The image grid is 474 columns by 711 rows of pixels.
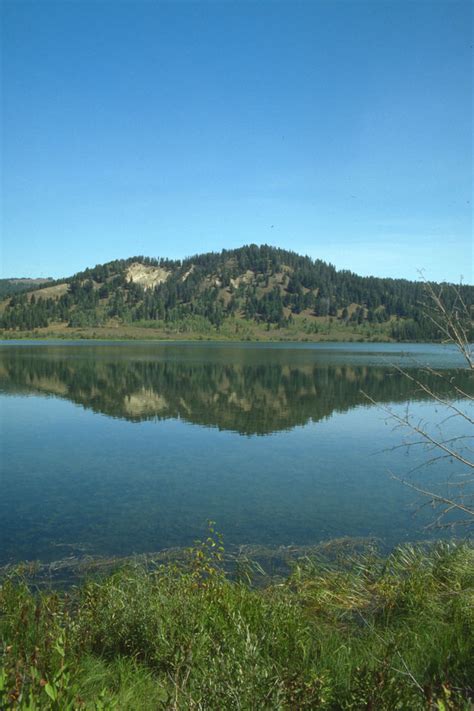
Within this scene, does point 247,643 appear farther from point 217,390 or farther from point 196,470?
point 217,390

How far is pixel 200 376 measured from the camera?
49000 mm

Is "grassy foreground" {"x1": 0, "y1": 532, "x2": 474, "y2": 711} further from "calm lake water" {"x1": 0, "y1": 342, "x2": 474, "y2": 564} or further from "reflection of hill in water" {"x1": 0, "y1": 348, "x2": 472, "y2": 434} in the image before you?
"reflection of hill in water" {"x1": 0, "y1": 348, "x2": 472, "y2": 434}

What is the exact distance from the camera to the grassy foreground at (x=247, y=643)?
12.7ft

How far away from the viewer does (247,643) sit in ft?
14.4

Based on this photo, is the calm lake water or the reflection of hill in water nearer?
the calm lake water

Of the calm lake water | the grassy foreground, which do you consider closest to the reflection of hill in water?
the calm lake water

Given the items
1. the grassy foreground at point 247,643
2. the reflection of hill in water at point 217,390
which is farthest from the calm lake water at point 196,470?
the grassy foreground at point 247,643

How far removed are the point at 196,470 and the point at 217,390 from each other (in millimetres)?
22077

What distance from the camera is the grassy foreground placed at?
12.7 feet

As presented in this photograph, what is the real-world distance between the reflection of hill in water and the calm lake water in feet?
0.91

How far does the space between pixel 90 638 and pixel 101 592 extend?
1817 millimetres

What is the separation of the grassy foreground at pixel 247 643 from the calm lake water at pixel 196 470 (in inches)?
105

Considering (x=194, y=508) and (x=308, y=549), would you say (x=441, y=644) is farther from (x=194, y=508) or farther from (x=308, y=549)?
(x=194, y=508)

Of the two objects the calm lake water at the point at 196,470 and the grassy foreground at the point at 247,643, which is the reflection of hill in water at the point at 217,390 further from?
the grassy foreground at the point at 247,643
